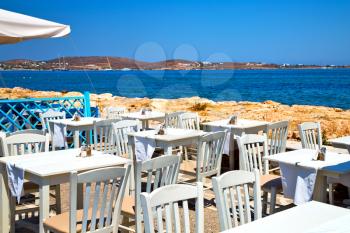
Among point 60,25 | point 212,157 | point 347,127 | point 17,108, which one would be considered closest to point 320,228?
point 212,157

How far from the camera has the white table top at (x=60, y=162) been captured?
3.47 meters

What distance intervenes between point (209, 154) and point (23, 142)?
189cm

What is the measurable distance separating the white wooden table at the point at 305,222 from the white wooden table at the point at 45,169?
5.14 feet

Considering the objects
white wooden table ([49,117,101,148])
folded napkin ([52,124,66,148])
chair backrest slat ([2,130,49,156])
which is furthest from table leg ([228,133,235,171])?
chair backrest slat ([2,130,49,156])

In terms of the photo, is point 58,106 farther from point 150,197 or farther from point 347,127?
point 150,197

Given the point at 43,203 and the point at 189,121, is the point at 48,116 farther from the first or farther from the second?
the point at 43,203

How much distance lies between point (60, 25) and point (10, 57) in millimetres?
2168

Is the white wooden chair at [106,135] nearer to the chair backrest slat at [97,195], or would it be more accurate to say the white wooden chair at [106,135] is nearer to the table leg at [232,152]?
the table leg at [232,152]

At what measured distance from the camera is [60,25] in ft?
17.9

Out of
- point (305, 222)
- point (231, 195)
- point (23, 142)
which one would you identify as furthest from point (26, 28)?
point (305, 222)

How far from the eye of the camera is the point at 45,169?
3.47 m

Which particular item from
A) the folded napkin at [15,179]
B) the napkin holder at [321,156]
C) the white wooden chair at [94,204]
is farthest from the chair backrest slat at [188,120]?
the white wooden chair at [94,204]

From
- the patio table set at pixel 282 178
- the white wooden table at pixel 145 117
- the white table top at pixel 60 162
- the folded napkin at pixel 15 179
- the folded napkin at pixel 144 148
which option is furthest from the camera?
the white wooden table at pixel 145 117

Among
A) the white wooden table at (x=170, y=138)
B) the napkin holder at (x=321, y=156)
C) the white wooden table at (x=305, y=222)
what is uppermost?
the napkin holder at (x=321, y=156)
